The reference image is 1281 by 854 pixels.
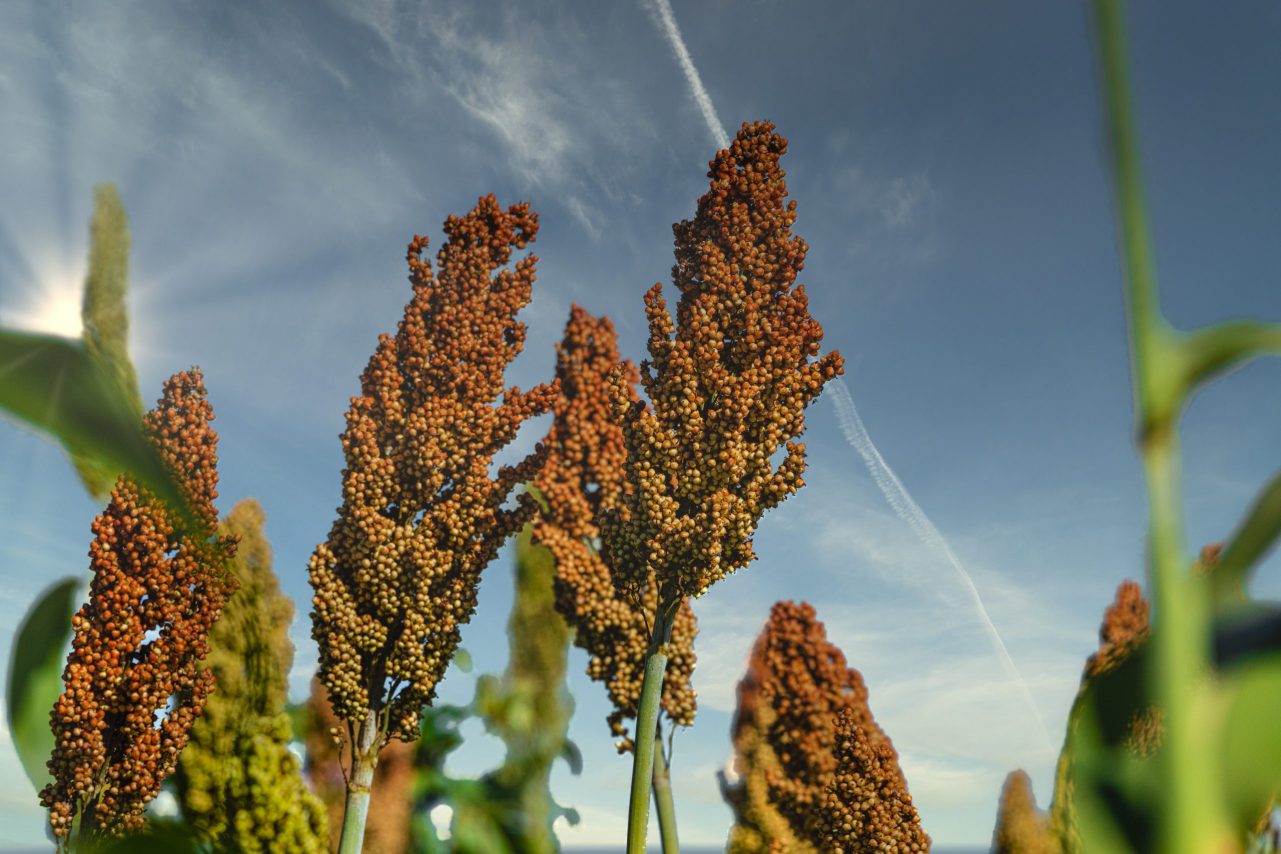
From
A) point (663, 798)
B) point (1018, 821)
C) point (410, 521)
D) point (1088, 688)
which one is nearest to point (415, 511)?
point (410, 521)

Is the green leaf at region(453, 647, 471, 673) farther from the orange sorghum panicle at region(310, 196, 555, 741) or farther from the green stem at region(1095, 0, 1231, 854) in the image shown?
the green stem at region(1095, 0, 1231, 854)

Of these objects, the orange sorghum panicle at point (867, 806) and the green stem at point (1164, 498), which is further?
the orange sorghum panicle at point (867, 806)

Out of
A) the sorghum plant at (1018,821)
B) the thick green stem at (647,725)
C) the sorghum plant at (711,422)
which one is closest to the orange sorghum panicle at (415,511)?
the sorghum plant at (711,422)

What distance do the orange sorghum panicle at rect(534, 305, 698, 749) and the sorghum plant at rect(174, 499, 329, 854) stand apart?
2992 millimetres

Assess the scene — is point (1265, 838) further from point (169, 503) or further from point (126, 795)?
point (126, 795)

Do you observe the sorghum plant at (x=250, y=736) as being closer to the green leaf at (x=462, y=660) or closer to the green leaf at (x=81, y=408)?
the green leaf at (x=462, y=660)

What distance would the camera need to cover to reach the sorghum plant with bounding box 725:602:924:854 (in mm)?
8477

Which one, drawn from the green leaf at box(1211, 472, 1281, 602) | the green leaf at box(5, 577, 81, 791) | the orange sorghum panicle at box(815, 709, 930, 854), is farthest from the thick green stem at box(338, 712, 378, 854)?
the green leaf at box(1211, 472, 1281, 602)

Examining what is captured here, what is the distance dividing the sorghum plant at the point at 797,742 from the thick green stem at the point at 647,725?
2212 mm

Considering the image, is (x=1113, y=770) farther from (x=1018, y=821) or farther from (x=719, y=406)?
(x=1018, y=821)

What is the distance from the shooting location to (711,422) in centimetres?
768

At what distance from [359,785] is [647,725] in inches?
108

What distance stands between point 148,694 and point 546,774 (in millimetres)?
4928

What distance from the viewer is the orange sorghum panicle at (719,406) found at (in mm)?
7480
